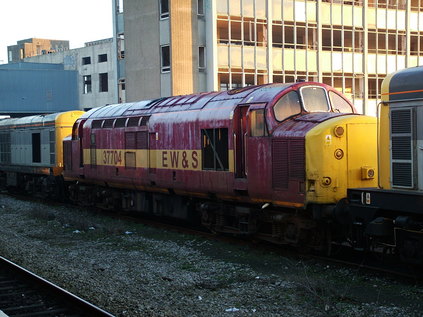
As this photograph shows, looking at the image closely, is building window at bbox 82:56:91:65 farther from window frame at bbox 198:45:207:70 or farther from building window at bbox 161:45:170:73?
window frame at bbox 198:45:207:70

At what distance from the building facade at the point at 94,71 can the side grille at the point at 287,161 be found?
6052 cm

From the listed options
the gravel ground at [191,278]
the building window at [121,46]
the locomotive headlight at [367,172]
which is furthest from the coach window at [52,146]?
the building window at [121,46]

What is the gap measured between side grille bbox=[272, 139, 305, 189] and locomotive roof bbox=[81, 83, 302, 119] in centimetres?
125

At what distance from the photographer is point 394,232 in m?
10.4

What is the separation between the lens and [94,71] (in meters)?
74.8

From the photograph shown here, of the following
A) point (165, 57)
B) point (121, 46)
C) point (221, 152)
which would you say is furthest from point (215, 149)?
point (121, 46)

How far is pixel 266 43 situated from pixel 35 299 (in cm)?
3603

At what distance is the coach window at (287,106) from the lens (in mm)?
13336

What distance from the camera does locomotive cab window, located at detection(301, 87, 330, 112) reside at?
1364 centimetres

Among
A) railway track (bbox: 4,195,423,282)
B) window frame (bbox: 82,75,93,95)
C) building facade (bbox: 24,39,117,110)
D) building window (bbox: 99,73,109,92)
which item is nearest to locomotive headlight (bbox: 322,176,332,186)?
railway track (bbox: 4,195,423,282)

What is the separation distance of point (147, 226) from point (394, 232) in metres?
9.74

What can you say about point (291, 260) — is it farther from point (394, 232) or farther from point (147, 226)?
point (147, 226)

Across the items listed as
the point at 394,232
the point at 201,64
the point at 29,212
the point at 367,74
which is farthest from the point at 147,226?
the point at 367,74

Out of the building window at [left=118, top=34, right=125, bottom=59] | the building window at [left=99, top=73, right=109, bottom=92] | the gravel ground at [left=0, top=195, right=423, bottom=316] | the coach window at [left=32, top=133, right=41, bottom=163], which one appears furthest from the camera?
the building window at [left=99, top=73, right=109, bottom=92]
